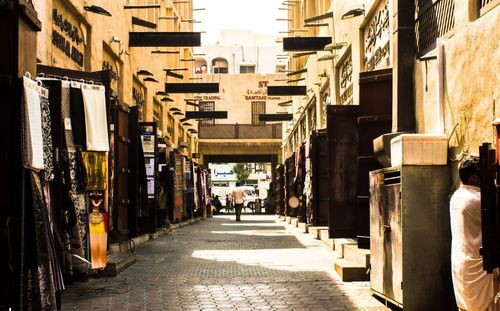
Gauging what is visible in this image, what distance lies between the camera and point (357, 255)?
10422 millimetres

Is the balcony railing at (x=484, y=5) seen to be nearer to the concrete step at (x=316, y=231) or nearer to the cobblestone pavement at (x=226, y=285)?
the cobblestone pavement at (x=226, y=285)

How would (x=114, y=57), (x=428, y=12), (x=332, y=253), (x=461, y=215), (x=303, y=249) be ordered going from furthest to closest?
(x=114, y=57), (x=303, y=249), (x=332, y=253), (x=428, y=12), (x=461, y=215)

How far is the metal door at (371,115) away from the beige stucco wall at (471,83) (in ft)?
8.27

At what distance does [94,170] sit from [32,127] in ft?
10.5

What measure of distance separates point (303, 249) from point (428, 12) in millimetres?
7153

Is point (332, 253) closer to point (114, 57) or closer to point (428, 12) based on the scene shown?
point (428, 12)

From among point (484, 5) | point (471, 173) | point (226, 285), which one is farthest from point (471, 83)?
point (226, 285)

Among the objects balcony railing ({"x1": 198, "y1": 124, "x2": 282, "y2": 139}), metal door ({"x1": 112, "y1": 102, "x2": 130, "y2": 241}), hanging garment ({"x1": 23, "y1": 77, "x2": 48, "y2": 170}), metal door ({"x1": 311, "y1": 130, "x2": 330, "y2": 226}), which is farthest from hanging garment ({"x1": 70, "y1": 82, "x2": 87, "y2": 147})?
balcony railing ({"x1": 198, "y1": 124, "x2": 282, "y2": 139})

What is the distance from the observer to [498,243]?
5.27 m

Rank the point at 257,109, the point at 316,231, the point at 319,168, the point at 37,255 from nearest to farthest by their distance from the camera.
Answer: the point at 37,255 < the point at 319,168 < the point at 316,231 < the point at 257,109

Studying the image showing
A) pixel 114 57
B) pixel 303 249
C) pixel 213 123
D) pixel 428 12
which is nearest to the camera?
pixel 428 12

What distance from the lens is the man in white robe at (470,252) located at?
5.70m

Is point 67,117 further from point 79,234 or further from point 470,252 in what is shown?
point 470,252

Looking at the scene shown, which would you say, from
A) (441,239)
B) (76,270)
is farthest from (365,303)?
(76,270)
